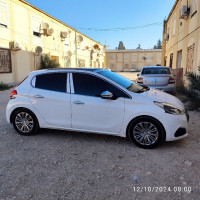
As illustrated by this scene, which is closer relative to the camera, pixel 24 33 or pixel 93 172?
pixel 93 172

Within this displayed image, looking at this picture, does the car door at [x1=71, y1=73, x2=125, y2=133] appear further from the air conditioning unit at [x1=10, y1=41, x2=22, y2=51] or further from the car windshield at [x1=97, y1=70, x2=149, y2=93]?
the air conditioning unit at [x1=10, y1=41, x2=22, y2=51]

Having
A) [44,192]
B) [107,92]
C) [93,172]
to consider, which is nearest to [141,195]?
[93,172]

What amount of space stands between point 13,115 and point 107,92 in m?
2.38

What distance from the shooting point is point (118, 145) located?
12.8 ft

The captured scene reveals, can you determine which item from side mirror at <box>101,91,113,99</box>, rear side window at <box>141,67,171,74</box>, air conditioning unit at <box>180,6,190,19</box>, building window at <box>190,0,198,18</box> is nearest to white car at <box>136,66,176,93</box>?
rear side window at <box>141,67,171,74</box>

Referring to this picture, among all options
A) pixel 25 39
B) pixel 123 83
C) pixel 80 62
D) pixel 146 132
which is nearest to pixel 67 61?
pixel 80 62

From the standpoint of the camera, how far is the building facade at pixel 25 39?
14.5m

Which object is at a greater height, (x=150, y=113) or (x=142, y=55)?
(x=142, y=55)

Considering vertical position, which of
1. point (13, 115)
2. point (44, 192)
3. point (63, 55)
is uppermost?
point (63, 55)

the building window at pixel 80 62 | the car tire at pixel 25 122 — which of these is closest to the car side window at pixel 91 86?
the car tire at pixel 25 122

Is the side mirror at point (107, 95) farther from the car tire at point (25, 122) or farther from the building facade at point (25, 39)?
the building facade at point (25, 39)

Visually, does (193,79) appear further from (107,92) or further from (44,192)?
(44,192)

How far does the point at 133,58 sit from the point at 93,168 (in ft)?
183

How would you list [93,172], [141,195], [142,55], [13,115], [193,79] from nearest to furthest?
1. [141,195]
2. [93,172]
3. [13,115]
4. [193,79]
5. [142,55]
